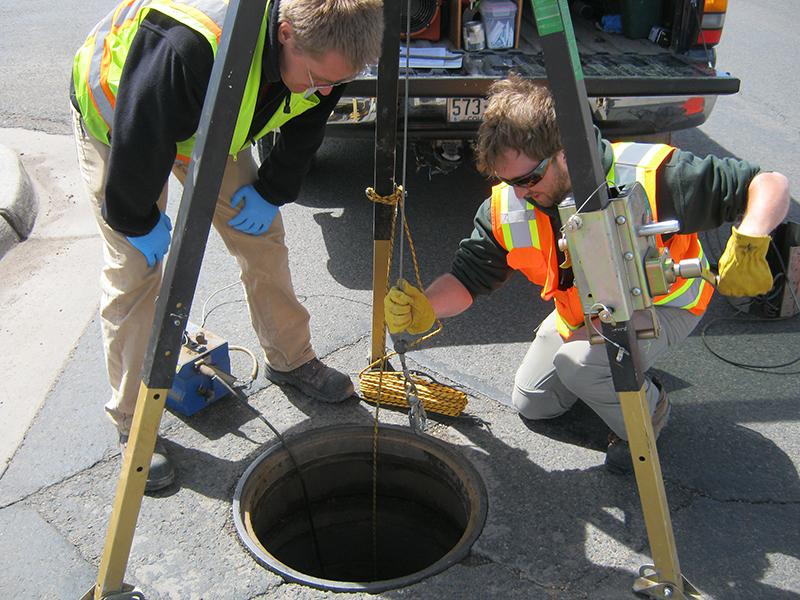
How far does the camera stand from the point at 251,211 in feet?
8.44

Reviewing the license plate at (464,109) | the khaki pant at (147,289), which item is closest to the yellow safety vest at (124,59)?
the khaki pant at (147,289)

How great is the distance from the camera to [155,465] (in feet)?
7.91

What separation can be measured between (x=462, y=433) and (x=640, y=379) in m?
1.11

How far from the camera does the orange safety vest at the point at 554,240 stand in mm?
2262

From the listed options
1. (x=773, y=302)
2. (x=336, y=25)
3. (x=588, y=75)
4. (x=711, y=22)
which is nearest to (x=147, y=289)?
(x=336, y=25)

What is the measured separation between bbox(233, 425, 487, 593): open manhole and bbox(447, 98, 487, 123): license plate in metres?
1.81

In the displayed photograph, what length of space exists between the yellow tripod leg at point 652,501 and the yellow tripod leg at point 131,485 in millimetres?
1229

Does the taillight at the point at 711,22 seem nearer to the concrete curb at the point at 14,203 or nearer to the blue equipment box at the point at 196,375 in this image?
the blue equipment box at the point at 196,375

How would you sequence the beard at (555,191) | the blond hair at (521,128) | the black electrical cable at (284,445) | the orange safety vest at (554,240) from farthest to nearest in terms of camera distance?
1. the black electrical cable at (284,445)
2. the orange safety vest at (554,240)
3. the beard at (555,191)
4. the blond hair at (521,128)

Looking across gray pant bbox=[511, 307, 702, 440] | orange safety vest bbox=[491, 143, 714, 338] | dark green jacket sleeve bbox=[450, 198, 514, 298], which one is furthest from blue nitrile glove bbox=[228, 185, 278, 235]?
gray pant bbox=[511, 307, 702, 440]

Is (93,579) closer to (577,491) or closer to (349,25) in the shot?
(577,491)

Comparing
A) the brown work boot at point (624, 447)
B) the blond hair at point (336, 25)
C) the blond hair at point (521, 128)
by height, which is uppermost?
the blond hair at point (336, 25)

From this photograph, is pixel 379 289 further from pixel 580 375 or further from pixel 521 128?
pixel 521 128

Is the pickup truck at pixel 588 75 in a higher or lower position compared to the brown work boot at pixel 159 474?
higher
